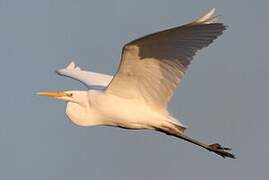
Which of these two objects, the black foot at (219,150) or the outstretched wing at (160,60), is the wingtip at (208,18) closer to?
the outstretched wing at (160,60)

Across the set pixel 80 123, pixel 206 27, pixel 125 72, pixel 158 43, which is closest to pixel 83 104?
pixel 80 123

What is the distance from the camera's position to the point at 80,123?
39.5 feet

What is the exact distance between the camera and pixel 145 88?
451 inches

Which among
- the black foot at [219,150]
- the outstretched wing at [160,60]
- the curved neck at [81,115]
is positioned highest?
the outstretched wing at [160,60]

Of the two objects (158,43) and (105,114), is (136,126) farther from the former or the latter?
(158,43)

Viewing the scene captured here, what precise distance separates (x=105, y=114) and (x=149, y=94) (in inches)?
26.7

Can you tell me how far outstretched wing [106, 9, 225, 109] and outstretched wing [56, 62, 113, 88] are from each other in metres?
1.78

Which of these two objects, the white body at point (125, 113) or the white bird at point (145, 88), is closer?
the white bird at point (145, 88)

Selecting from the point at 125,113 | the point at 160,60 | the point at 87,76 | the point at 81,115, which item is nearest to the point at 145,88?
the point at 125,113

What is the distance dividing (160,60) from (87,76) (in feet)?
11.2

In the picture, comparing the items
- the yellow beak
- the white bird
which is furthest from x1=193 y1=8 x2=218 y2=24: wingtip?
the yellow beak

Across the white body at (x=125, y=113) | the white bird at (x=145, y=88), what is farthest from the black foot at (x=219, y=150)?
the white body at (x=125, y=113)

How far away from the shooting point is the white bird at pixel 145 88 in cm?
1022

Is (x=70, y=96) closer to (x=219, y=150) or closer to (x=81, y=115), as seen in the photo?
(x=81, y=115)
